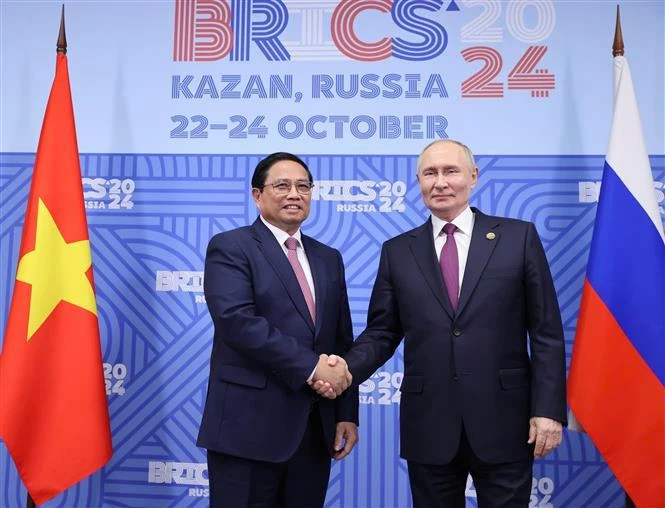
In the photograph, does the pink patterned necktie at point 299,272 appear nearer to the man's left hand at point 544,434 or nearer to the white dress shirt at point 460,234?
the white dress shirt at point 460,234

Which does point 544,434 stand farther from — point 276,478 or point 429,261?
point 276,478

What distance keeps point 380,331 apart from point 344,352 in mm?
157

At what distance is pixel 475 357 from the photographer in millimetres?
1735

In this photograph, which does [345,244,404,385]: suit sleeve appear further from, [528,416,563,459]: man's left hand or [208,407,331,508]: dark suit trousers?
[528,416,563,459]: man's left hand

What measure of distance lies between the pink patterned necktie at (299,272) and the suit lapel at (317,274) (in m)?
0.02

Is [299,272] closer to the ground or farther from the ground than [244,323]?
farther from the ground

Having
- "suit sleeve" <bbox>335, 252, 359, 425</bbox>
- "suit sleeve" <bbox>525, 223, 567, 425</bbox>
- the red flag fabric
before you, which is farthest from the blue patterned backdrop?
"suit sleeve" <bbox>525, 223, 567, 425</bbox>

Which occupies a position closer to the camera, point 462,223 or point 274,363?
point 274,363

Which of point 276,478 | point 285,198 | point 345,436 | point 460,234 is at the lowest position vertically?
point 276,478

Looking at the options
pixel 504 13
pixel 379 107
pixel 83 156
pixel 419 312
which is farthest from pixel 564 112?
pixel 83 156

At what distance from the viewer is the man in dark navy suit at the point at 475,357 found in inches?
67.2

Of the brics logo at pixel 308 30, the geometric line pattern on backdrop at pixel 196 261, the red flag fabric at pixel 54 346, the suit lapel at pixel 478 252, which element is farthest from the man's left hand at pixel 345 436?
the brics logo at pixel 308 30

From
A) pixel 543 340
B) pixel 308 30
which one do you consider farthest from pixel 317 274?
pixel 308 30

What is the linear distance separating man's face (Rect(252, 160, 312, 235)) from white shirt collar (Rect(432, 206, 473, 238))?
1.41 ft
